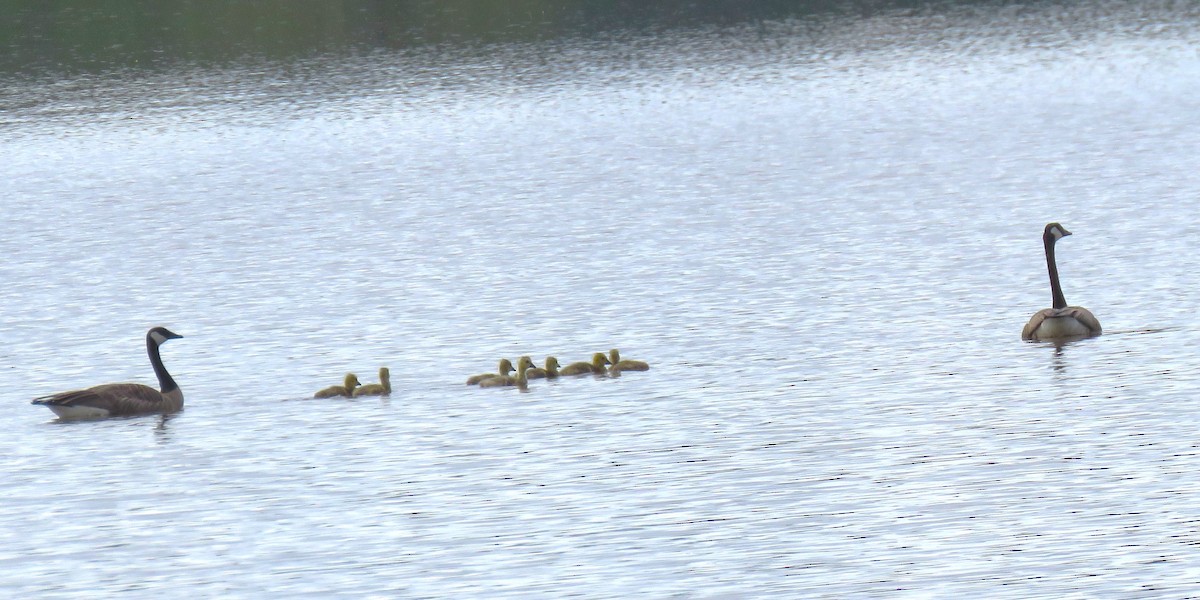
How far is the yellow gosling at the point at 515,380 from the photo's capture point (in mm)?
25500

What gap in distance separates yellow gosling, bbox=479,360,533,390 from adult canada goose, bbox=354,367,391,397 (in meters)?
1.15

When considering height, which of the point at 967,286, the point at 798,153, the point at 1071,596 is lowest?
the point at 1071,596

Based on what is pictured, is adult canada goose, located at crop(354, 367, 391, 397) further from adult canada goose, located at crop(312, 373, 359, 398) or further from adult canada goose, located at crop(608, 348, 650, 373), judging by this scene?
adult canada goose, located at crop(608, 348, 650, 373)

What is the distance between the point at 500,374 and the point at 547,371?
0.61 meters

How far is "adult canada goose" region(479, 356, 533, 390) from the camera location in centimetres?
2550

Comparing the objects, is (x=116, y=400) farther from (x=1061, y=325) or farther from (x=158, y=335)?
(x=1061, y=325)

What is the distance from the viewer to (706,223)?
4372 centimetres

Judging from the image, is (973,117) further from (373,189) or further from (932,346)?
(932,346)

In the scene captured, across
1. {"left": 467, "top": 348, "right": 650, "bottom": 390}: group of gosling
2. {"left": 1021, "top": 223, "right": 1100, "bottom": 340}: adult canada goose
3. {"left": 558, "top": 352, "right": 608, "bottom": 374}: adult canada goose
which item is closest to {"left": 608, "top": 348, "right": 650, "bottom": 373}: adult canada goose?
{"left": 467, "top": 348, "right": 650, "bottom": 390}: group of gosling

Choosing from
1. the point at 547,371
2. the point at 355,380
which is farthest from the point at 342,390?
the point at 547,371

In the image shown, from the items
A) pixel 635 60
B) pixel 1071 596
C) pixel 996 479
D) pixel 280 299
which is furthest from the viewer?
pixel 635 60

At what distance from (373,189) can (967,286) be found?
81.1 feet

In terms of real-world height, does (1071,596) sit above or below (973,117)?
below

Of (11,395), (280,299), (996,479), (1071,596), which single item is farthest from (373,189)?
(1071,596)
